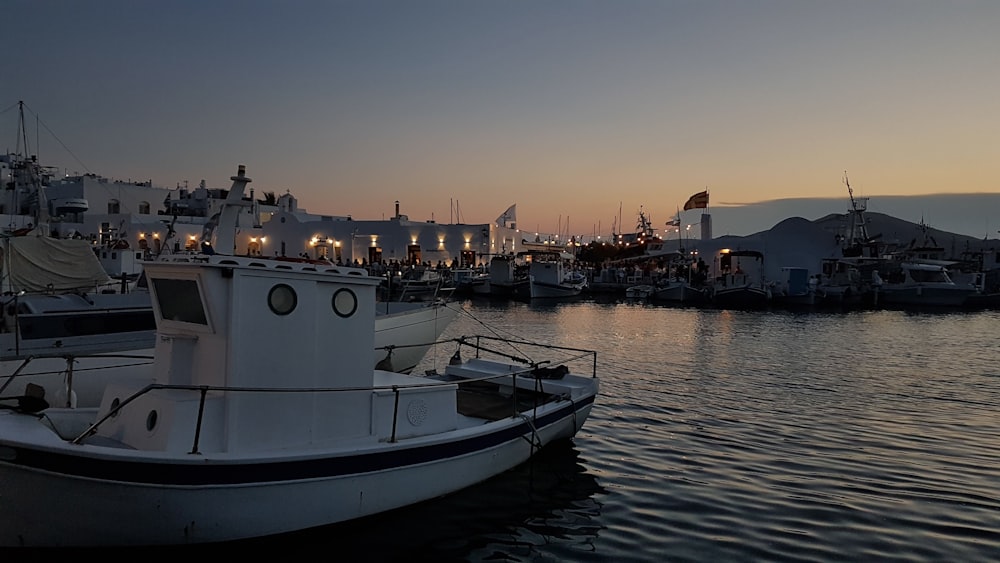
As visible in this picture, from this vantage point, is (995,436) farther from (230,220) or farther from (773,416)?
(230,220)

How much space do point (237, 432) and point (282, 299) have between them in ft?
5.45

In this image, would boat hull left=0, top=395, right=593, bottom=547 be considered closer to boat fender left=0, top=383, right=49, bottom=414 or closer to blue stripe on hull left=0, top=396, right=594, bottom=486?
blue stripe on hull left=0, top=396, right=594, bottom=486

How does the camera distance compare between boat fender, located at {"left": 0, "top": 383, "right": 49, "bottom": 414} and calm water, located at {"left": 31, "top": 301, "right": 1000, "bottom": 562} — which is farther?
calm water, located at {"left": 31, "top": 301, "right": 1000, "bottom": 562}

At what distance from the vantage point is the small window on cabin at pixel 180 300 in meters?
7.84

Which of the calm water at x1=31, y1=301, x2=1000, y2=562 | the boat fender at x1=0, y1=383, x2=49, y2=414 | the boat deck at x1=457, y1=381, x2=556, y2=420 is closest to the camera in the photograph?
the boat fender at x1=0, y1=383, x2=49, y2=414

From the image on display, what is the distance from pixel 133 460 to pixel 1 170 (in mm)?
74560

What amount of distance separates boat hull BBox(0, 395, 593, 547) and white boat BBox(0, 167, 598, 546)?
0.01 meters

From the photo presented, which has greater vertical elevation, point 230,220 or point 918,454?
point 230,220

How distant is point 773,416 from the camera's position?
1606 cm

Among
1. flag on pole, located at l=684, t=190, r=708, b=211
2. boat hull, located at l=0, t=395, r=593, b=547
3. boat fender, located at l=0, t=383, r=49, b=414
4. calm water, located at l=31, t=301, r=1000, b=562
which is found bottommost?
calm water, located at l=31, t=301, r=1000, b=562

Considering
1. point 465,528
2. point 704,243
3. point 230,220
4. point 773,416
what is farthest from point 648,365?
point 704,243

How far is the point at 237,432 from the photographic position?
7680 mm

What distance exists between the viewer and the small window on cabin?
7844mm

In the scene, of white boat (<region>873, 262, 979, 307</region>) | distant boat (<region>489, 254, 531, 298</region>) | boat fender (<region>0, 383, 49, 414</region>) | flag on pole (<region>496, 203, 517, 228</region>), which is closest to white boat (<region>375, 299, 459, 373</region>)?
boat fender (<region>0, 383, 49, 414</region>)
